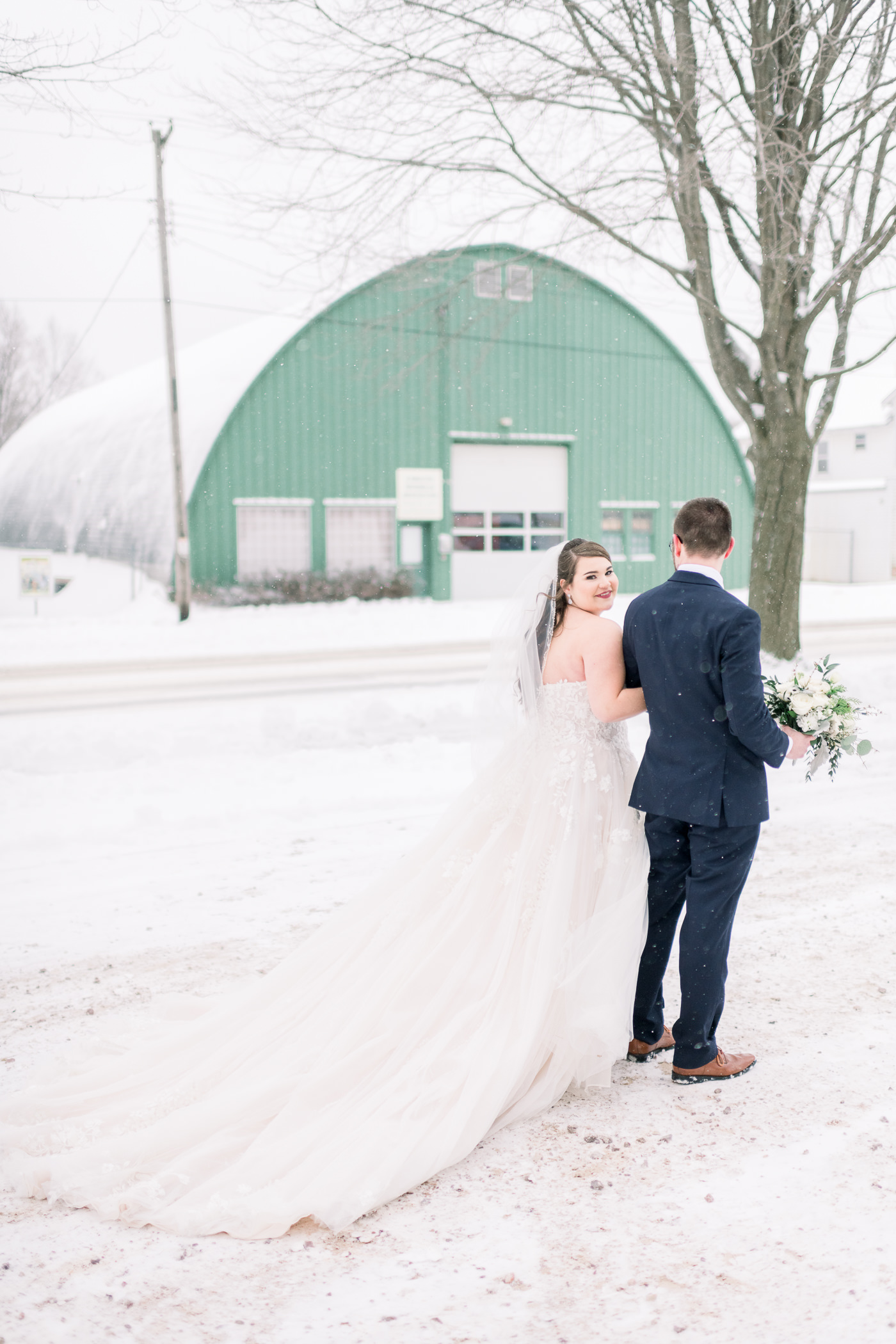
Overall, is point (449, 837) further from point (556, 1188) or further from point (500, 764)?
point (556, 1188)

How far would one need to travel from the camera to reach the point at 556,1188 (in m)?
2.99

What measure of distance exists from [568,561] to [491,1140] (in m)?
1.97

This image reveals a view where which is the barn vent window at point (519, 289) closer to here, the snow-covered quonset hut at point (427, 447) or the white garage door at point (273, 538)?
the snow-covered quonset hut at point (427, 447)

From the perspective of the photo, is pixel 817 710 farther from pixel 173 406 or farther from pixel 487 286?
pixel 487 286

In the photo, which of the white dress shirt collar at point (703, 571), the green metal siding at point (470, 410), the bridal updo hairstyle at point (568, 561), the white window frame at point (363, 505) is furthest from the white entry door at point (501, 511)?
the white dress shirt collar at point (703, 571)

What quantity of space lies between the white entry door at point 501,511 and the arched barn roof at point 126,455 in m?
5.52

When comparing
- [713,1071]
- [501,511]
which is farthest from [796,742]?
[501,511]

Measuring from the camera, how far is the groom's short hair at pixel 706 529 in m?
3.46

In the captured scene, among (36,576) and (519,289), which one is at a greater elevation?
(519,289)

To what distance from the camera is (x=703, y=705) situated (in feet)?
11.2

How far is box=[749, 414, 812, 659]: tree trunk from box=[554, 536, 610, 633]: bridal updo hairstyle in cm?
871

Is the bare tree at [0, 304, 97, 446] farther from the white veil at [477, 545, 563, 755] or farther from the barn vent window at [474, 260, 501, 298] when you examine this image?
the white veil at [477, 545, 563, 755]

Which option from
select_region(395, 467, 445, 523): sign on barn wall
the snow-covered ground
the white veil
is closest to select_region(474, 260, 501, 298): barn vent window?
select_region(395, 467, 445, 523): sign on barn wall

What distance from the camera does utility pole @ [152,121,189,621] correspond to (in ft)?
65.5
